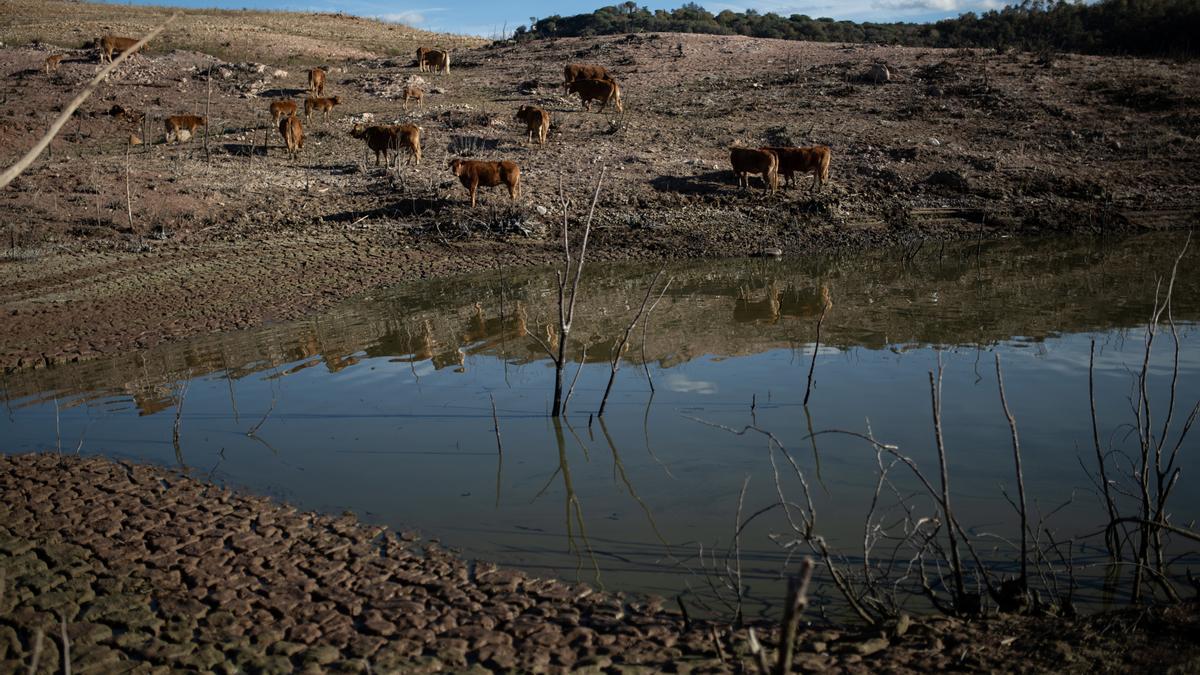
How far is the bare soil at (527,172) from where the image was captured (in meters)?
15.6

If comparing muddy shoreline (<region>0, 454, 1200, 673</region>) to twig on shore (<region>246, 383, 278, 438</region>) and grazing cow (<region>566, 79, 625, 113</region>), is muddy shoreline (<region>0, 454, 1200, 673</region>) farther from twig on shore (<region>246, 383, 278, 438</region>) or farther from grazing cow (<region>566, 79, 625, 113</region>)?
grazing cow (<region>566, 79, 625, 113</region>)

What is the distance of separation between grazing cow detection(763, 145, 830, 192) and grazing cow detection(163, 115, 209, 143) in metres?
13.0

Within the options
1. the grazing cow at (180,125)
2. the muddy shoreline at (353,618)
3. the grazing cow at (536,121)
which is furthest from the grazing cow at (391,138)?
the muddy shoreline at (353,618)

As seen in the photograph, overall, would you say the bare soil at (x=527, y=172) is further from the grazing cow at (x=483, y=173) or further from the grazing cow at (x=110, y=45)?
the grazing cow at (x=110, y=45)

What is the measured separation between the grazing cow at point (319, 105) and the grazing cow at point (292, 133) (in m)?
2.76

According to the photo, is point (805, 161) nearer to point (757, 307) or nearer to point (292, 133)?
point (757, 307)

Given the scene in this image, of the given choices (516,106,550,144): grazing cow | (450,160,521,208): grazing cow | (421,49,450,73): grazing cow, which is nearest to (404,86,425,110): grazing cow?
(516,106,550,144): grazing cow

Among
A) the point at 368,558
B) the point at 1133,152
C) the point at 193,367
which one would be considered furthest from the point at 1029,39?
the point at 368,558

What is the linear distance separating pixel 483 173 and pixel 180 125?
8.35 meters

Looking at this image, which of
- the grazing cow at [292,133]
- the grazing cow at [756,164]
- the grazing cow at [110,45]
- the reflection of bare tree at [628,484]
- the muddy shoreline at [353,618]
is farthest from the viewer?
the grazing cow at [110,45]

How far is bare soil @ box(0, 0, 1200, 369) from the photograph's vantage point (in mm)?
15633

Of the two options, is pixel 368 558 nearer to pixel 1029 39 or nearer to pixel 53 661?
pixel 53 661

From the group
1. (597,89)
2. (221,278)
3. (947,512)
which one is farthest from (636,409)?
(597,89)

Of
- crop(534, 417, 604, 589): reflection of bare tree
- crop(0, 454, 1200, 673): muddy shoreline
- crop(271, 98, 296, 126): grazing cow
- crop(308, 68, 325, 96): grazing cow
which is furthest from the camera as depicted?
crop(308, 68, 325, 96): grazing cow
